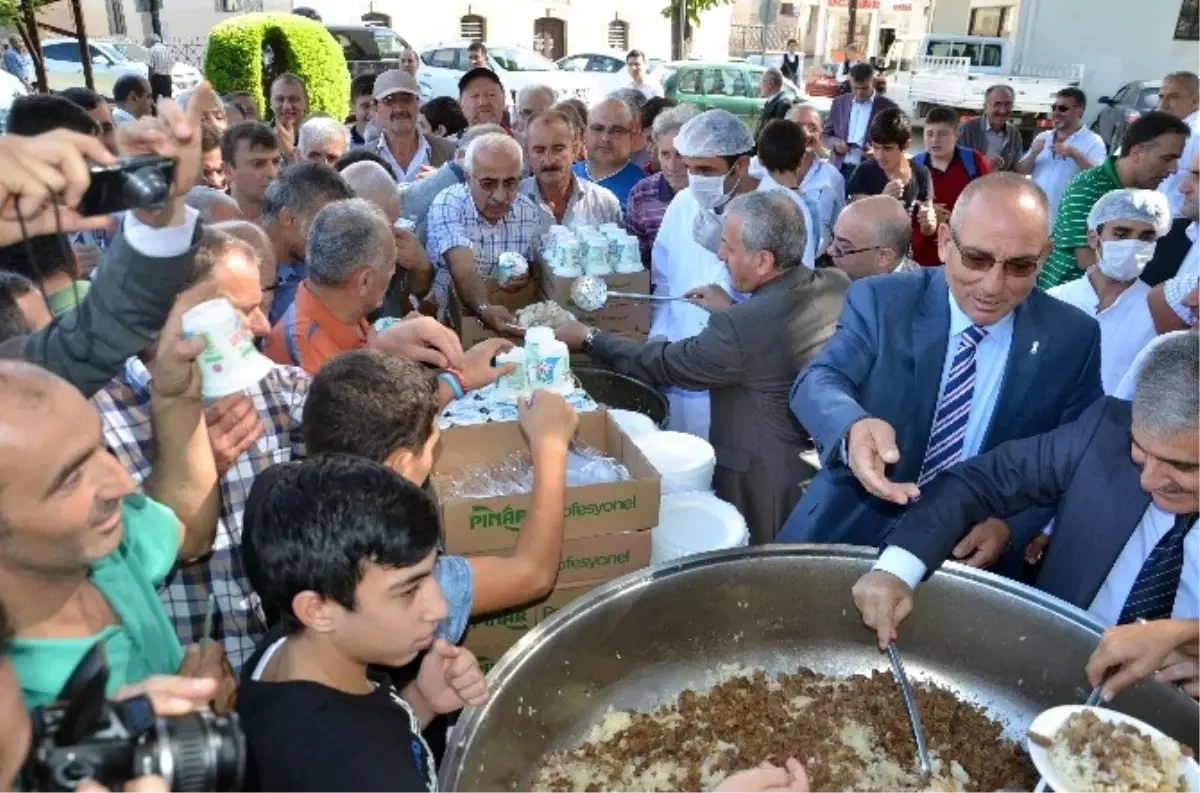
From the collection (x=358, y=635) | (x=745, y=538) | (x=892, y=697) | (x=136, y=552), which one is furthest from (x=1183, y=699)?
(x=136, y=552)

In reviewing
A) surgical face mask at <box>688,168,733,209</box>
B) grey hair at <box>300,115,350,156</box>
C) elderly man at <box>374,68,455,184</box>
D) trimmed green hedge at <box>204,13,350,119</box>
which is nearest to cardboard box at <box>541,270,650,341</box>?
surgical face mask at <box>688,168,733,209</box>

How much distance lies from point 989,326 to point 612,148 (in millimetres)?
3756

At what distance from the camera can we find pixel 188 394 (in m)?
1.84

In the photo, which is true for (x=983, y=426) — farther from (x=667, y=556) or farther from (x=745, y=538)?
(x=667, y=556)

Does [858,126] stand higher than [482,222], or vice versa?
[858,126]

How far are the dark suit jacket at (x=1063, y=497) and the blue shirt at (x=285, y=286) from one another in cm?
220

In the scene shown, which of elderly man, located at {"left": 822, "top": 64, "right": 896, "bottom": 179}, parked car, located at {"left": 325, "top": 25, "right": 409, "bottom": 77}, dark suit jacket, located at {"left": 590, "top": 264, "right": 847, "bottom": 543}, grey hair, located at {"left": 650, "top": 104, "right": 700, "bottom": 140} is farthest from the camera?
parked car, located at {"left": 325, "top": 25, "right": 409, "bottom": 77}

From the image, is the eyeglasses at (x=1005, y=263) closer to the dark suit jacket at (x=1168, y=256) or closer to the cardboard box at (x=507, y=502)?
the cardboard box at (x=507, y=502)

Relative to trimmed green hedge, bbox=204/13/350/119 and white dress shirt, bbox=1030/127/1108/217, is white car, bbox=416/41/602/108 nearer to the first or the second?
trimmed green hedge, bbox=204/13/350/119

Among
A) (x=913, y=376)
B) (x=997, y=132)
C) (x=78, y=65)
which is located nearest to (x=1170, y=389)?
(x=913, y=376)

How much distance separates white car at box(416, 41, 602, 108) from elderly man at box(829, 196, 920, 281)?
13504 mm

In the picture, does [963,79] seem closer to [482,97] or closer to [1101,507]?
[482,97]

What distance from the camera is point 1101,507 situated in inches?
79.5

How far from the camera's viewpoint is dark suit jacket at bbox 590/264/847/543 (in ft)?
10.2
